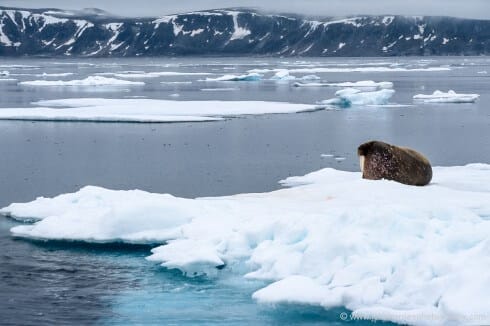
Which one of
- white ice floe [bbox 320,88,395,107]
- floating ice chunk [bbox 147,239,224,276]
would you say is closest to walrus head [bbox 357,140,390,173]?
floating ice chunk [bbox 147,239,224,276]

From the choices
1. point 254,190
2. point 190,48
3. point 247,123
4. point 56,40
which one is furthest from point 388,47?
point 254,190

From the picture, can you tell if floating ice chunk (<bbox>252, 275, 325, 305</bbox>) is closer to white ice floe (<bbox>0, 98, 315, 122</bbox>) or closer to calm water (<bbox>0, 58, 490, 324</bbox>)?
calm water (<bbox>0, 58, 490, 324</bbox>)

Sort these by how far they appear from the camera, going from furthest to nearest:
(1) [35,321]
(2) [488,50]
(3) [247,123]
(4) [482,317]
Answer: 1. (2) [488,50]
2. (3) [247,123]
3. (1) [35,321]
4. (4) [482,317]

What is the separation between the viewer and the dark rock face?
148 metres

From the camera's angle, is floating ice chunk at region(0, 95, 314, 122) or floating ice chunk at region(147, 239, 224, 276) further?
floating ice chunk at region(0, 95, 314, 122)

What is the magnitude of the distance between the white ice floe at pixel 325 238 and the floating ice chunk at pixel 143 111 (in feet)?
37.9

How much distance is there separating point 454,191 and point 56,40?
158552 mm

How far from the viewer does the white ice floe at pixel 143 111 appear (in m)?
21.0

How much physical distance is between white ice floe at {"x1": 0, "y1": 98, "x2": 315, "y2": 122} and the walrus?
1028 centimetres

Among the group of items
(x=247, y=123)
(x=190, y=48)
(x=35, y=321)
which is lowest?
(x=190, y=48)

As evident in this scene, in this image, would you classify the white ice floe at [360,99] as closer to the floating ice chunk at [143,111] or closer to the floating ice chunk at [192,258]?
the floating ice chunk at [143,111]

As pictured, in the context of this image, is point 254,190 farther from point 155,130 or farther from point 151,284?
point 155,130

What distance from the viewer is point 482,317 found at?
5500 millimetres

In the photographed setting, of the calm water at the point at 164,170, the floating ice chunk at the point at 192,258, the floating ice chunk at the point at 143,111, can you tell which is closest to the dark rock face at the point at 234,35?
the floating ice chunk at the point at 143,111
